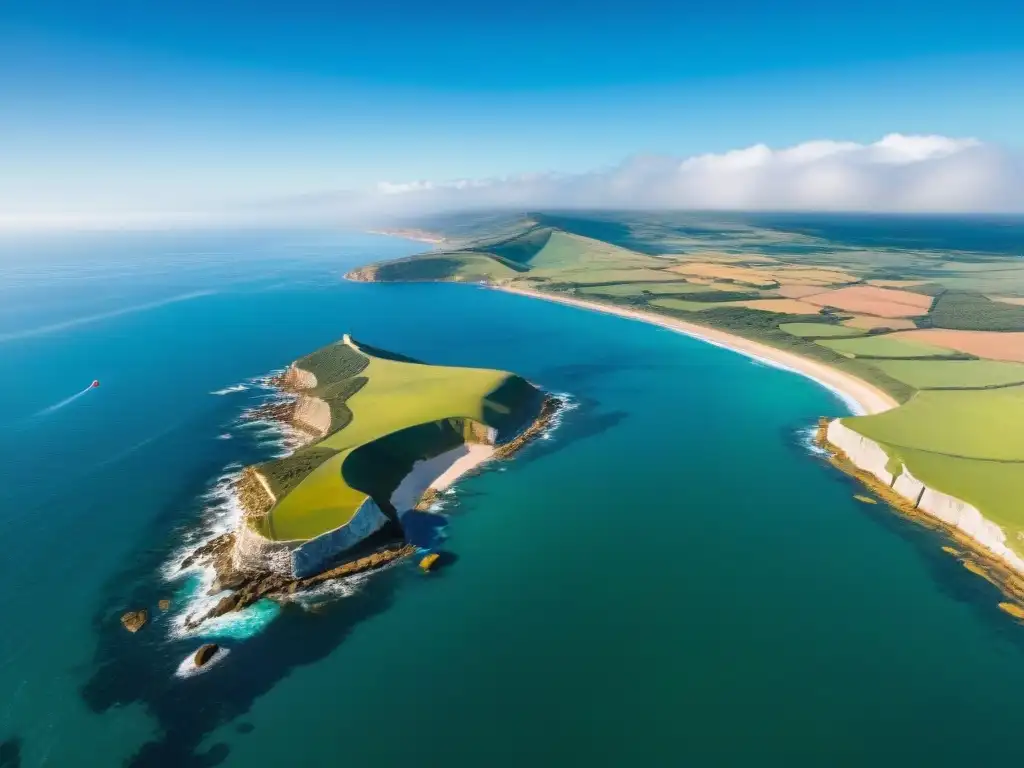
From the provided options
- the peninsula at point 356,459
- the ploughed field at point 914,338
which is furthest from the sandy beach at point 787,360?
the peninsula at point 356,459

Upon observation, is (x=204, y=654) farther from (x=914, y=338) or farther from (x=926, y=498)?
(x=914, y=338)

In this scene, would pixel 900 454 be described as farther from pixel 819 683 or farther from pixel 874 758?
pixel 874 758

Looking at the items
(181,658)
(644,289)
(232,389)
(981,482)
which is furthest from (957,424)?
(644,289)

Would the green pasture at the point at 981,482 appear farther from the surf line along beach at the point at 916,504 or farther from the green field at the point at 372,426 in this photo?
the green field at the point at 372,426

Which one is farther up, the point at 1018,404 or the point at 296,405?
the point at 1018,404

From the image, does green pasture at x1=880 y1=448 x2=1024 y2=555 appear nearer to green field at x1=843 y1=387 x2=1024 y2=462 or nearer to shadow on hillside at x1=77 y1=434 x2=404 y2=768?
green field at x1=843 y1=387 x2=1024 y2=462

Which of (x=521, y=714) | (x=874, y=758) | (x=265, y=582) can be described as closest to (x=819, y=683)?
(x=874, y=758)
